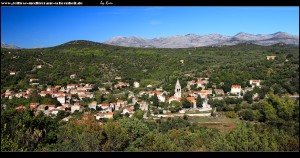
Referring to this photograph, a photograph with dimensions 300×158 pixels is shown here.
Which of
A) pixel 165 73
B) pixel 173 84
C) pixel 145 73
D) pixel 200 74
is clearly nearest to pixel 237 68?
pixel 200 74

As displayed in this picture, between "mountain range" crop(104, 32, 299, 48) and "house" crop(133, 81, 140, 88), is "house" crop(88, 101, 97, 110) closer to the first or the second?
"mountain range" crop(104, 32, 299, 48)

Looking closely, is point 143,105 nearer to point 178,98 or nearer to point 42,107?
point 178,98

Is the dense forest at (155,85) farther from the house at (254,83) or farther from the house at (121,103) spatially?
the house at (121,103)

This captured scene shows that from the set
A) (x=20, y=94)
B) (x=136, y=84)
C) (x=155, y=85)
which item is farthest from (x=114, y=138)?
(x=136, y=84)

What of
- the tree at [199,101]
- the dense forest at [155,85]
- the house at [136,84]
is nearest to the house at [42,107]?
the dense forest at [155,85]

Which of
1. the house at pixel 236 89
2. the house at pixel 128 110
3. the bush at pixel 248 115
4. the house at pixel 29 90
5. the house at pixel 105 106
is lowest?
the house at pixel 128 110

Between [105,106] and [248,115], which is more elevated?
[248,115]
